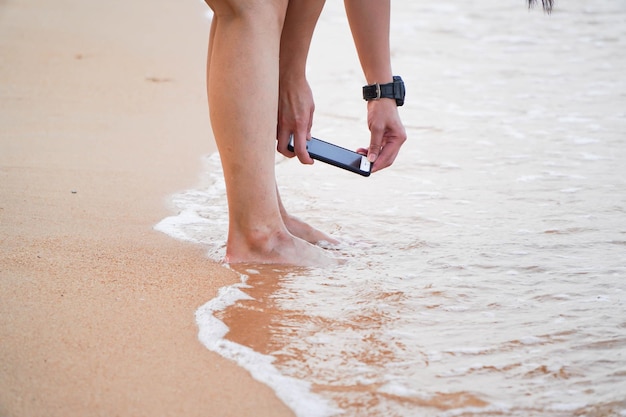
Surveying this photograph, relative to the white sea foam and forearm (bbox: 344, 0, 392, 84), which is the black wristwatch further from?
the white sea foam

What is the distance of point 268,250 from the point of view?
212 centimetres

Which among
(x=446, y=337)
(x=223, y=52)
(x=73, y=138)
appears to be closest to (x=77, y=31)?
(x=73, y=138)

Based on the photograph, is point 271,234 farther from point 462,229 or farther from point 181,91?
point 181,91

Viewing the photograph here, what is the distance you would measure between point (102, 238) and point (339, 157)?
0.66 meters

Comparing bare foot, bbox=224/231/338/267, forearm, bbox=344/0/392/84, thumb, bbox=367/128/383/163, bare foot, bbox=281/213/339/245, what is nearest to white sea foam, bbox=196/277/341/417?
bare foot, bbox=224/231/338/267

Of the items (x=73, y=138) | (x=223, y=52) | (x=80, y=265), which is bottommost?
(x=80, y=265)

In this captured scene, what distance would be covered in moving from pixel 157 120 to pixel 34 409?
2332 millimetres

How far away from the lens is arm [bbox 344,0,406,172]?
233cm

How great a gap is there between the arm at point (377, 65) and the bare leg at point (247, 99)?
1.07 ft


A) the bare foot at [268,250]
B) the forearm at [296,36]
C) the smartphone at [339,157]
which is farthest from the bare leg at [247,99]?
the smartphone at [339,157]

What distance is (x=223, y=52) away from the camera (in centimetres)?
204

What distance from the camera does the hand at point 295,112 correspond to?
7.50ft

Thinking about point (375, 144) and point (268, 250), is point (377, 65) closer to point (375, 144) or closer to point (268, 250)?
point (375, 144)

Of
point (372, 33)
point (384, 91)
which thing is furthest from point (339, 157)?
point (372, 33)
